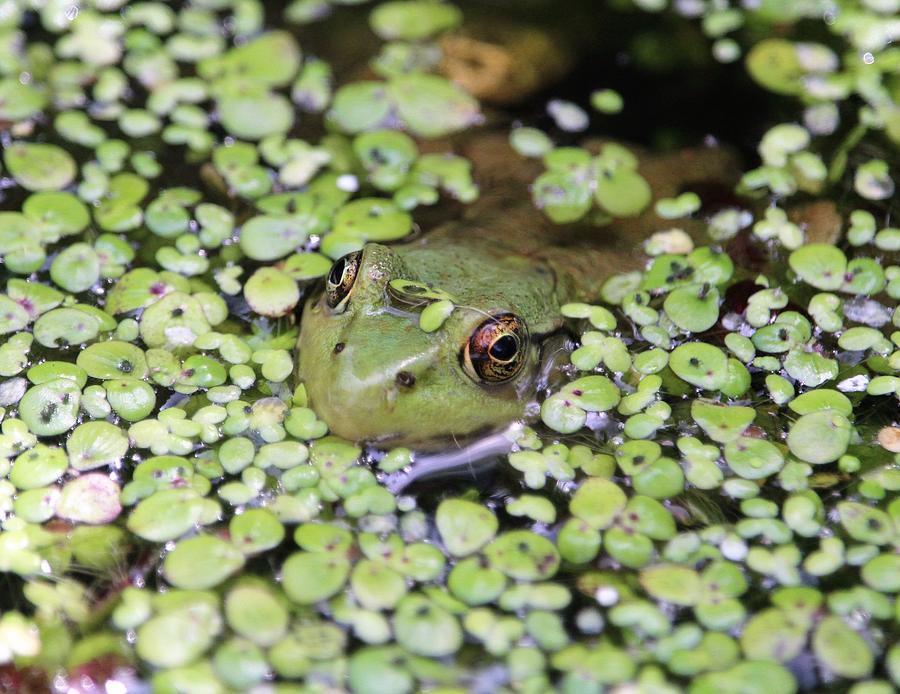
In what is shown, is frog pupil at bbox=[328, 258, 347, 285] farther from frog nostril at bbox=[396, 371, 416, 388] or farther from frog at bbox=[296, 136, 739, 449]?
frog nostril at bbox=[396, 371, 416, 388]

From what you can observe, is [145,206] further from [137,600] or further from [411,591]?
[411,591]

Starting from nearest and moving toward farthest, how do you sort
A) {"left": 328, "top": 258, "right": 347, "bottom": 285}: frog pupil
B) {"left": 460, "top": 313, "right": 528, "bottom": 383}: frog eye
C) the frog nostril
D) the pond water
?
the pond water
the frog nostril
{"left": 460, "top": 313, "right": 528, "bottom": 383}: frog eye
{"left": 328, "top": 258, "right": 347, "bottom": 285}: frog pupil

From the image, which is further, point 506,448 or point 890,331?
point 890,331

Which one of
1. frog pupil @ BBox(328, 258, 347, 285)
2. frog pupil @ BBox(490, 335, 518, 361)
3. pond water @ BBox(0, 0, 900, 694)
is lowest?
pond water @ BBox(0, 0, 900, 694)

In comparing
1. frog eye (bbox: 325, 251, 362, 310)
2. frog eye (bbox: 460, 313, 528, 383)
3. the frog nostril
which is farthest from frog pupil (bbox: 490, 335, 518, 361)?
frog eye (bbox: 325, 251, 362, 310)

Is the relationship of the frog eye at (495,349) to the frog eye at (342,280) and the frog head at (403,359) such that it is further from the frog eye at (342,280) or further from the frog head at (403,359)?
the frog eye at (342,280)

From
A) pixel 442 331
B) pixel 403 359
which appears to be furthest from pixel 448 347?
pixel 403 359

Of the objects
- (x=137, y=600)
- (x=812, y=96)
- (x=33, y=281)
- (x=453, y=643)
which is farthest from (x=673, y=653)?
(x=812, y=96)

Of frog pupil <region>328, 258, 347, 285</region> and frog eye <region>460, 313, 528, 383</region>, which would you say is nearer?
frog eye <region>460, 313, 528, 383</region>
